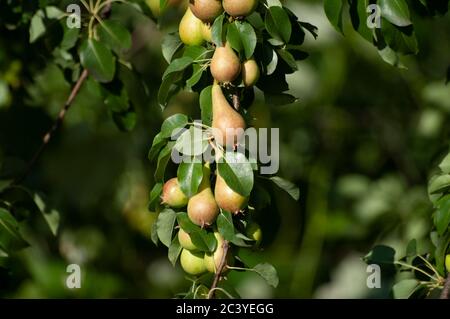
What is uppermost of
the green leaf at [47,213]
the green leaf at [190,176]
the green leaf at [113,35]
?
the green leaf at [190,176]

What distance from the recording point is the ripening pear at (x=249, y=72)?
100 cm

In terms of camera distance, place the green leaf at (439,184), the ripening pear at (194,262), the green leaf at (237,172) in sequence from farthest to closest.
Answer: the green leaf at (439,184)
the ripening pear at (194,262)
the green leaf at (237,172)

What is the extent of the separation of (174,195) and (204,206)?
0.16 ft

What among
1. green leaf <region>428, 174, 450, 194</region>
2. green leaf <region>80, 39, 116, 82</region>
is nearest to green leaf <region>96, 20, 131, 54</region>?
green leaf <region>80, 39, 116, 82</region>

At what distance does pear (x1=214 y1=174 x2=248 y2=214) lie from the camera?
964 mm

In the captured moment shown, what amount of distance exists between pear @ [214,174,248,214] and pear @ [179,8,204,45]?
0.19 m

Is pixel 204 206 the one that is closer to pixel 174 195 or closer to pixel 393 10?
Answer: pixel 174 195

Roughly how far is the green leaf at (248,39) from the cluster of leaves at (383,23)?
0.43 feet

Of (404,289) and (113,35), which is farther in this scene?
(113,35)

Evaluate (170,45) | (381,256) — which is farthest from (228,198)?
(381,256)

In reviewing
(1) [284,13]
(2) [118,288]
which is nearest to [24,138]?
(2) [118,288]

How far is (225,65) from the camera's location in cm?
97

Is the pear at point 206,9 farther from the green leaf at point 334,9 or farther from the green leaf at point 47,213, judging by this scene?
the green leaf at point 47,213

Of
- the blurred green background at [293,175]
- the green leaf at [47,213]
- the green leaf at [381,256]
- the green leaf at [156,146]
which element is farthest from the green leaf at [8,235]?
the blurred green background at [293,175]
